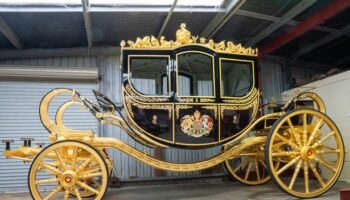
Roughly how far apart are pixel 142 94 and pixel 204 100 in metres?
0.71

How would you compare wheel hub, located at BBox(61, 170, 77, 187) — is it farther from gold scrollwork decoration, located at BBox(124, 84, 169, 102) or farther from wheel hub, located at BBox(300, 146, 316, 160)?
wheel hub, located at BBox(300, 146, 316, 160)

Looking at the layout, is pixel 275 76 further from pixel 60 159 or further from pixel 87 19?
pixel 60 159

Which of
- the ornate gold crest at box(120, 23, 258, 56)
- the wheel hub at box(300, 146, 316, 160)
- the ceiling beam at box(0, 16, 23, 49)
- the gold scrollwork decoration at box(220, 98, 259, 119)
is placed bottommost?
the wheel hub at box(300, 146, 316, 160)

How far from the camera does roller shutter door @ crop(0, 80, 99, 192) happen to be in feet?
16.9

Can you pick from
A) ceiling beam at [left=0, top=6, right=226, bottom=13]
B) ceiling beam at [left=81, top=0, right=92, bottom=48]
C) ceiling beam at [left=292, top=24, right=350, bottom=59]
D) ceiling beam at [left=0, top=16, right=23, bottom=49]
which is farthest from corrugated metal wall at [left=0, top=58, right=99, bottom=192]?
ceiling beam at [left=292, top=24, right=350, bottom=59]

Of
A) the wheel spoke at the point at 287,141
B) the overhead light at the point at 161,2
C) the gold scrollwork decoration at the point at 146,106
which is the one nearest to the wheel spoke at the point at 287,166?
the wheel spoke at the point at 287,141

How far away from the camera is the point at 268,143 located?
3502 mm

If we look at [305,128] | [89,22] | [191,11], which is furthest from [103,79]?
[305,128]

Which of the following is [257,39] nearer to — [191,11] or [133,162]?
[191,11]

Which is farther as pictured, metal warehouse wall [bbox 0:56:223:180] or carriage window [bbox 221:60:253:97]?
metal warehouse wall [bbox 0:56:223:180]

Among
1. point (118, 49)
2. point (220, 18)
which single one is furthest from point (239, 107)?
point (118, 49)

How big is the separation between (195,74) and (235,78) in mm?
501

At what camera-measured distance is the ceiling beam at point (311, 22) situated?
4223 millimetres

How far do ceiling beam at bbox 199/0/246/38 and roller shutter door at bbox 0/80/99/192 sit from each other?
2262 mm
